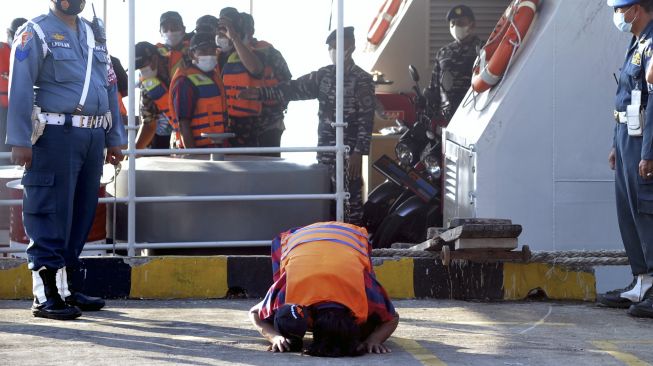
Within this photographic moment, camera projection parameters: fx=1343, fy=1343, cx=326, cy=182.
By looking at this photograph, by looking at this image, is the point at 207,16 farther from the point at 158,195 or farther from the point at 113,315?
the point at 113,315

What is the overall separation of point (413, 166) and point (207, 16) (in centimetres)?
196

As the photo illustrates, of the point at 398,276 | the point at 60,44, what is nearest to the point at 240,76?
the point at 398,276

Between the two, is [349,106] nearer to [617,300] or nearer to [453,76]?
[453,76]

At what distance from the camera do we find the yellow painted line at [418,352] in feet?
19.4

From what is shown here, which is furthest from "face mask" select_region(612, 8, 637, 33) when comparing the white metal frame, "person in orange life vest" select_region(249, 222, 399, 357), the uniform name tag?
the uniform name tag

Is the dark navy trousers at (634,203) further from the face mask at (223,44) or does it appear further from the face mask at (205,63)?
the face mask at (223,44)

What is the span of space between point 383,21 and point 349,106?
2.32 meters

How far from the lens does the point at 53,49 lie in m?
7.14

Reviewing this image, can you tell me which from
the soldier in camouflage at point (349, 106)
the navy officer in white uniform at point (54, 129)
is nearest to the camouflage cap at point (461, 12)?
the soldier in camouflage at point (349, 106)

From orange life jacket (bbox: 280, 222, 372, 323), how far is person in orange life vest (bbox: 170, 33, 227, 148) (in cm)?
348

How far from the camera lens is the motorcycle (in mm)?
9977

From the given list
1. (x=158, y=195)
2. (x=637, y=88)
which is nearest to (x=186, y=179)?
(x=158, y=195)

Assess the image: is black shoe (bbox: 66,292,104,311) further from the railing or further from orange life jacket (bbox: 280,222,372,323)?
orange life jacket (bbox: 280,222,372,323)

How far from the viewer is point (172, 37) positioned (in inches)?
426
